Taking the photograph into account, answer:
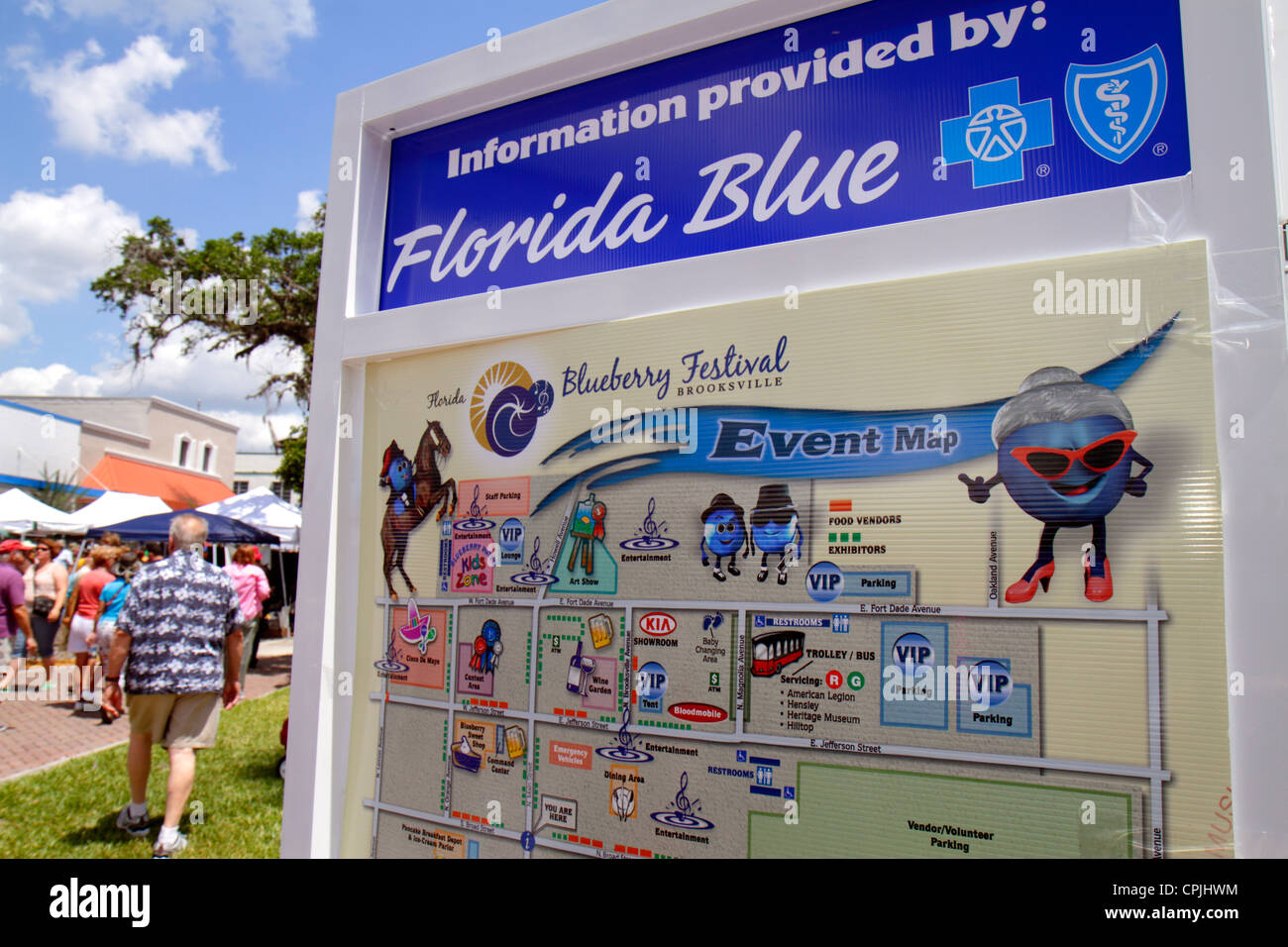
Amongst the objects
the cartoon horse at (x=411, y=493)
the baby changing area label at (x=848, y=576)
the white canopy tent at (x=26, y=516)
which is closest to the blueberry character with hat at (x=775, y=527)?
the baby changing area label at (x=848, y=576)

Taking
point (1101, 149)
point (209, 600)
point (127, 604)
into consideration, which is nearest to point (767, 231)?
point (1101, 149)

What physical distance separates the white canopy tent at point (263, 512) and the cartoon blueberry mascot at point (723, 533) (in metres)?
12.1

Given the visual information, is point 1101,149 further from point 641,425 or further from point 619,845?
point 619,845

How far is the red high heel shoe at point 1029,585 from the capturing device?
92.1 inches

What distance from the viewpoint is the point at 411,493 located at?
141 inches

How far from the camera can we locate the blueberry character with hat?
8.89 ft

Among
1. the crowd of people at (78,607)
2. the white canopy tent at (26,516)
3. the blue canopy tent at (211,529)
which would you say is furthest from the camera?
the white canopy tent at (26,516)

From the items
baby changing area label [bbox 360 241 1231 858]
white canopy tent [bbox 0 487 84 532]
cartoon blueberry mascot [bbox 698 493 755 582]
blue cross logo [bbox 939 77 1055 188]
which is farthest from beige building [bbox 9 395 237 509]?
blue cross logo [bbox 939 77 1055 188]

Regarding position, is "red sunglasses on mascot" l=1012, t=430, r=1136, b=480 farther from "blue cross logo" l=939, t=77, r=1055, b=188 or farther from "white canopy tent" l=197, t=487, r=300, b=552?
"white canopy tent" l=197, t=487, r=300, b=552

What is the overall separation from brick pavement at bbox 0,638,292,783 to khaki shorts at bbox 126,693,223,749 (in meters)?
3.07

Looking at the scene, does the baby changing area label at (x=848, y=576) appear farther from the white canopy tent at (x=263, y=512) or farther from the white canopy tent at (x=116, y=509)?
the white canopy tent at (x=116, y=509)

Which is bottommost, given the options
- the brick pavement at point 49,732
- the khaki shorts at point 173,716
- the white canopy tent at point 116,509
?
the brick pavement at point 49,732

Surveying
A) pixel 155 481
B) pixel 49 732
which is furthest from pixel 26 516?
pixel 155 481
